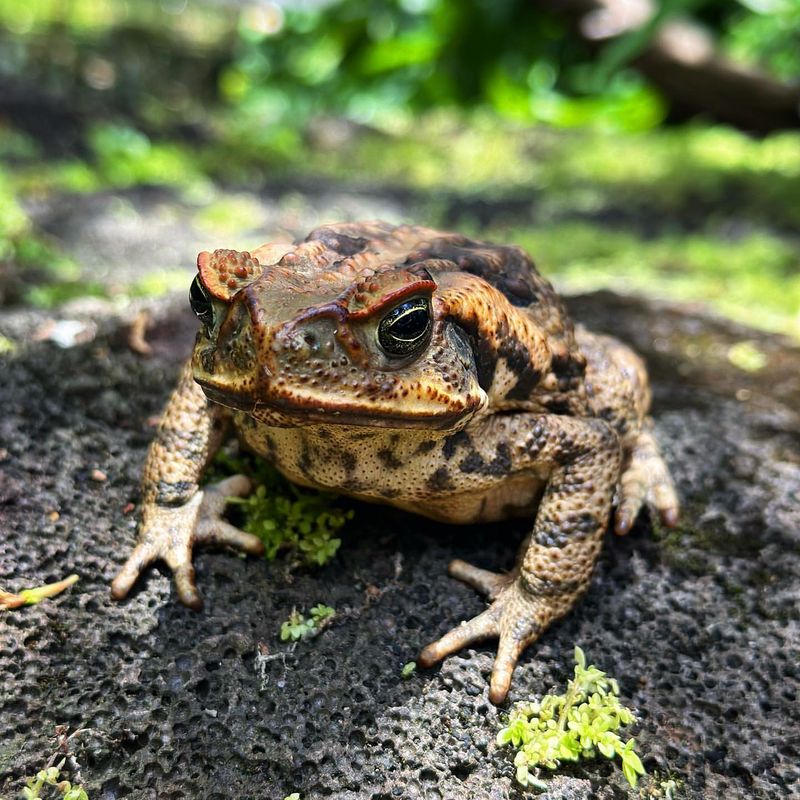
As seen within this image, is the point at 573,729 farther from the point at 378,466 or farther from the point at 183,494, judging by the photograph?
the point at 183,494

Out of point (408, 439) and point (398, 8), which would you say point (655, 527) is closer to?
point (408, 439)

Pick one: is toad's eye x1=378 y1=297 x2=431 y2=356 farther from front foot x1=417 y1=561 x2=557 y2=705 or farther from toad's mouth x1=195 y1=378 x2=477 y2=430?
front foot x1=417 y1=561 x2=557 y2=705

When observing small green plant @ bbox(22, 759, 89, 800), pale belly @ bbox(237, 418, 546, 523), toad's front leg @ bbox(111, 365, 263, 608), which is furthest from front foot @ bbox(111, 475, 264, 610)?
small green plant @ bbox(22, 759, 89, 800)

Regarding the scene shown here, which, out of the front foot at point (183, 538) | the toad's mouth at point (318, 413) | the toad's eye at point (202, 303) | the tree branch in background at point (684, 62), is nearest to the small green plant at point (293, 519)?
the front foot at point (183, 538)

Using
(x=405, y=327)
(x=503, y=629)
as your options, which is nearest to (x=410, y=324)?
(x=405, y=327)

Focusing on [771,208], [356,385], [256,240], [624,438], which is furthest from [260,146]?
[356,385]
